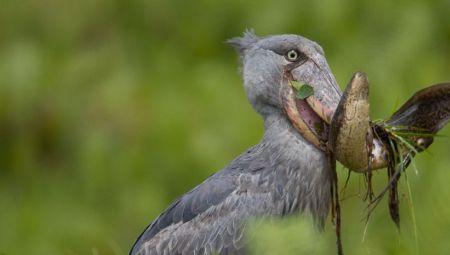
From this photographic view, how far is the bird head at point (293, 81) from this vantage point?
153 inches

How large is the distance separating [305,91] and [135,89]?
4.61 metres

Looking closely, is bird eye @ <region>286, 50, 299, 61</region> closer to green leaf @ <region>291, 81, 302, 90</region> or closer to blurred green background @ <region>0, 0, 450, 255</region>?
green leaf @ <region>291, 81, 302, 90</region>

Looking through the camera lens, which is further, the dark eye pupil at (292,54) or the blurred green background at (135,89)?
the blurred green background at (135,89)

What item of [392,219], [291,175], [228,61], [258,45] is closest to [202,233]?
[291,175]

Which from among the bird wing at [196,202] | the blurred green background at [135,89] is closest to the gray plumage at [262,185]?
the bird wing at [196,202]

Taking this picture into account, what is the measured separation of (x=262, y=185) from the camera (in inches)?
158

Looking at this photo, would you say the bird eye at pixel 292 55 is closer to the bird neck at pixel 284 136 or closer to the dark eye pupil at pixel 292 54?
the dark eye pupil at pixel 292 54

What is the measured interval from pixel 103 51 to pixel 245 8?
2.82 feet

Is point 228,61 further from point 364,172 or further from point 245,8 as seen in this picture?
point 364,172

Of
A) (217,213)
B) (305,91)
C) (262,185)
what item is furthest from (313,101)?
(217,213)

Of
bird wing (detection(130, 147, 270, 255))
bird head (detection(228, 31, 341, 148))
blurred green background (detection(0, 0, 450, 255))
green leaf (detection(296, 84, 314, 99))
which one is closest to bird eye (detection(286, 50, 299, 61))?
bird head (detection(228, 31, 341, 148))

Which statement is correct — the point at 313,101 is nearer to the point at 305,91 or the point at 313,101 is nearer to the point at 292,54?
the point at 305,91

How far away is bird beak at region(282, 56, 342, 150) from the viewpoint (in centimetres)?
385

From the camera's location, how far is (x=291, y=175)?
4.01 metres
